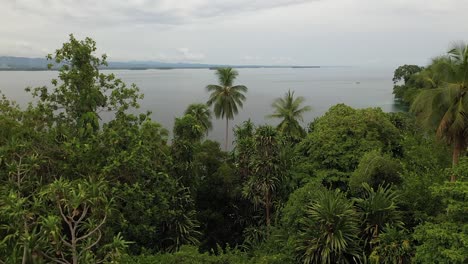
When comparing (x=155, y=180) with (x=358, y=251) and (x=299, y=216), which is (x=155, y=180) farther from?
(x=358, y=251)

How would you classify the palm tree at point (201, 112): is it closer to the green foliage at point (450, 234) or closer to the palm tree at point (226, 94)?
the palm tree at point (226, 94)

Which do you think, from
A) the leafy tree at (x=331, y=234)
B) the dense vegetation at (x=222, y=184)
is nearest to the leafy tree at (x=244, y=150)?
the dense vegetation at (x=222, y=184)

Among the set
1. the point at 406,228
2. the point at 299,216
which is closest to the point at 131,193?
the point at 299,216

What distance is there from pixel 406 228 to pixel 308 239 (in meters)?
3.27

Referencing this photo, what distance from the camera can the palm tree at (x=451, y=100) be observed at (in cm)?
1094

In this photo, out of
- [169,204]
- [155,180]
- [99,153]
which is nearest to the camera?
[99,153]

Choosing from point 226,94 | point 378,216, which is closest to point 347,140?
point 378,216

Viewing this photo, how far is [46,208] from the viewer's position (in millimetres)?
10992

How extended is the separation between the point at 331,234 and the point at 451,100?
5414mm

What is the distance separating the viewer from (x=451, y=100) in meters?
11.0

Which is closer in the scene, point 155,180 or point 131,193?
point 131,193

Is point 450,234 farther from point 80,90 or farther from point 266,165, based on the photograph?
point 80,90

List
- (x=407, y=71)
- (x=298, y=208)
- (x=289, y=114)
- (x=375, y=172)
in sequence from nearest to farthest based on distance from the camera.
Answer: (x=298, y=208) < (x=375, y=172) < (x=289, y=114) < (x=407, y=71)

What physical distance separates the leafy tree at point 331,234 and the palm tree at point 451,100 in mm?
3515
